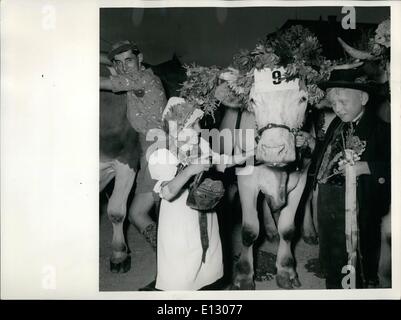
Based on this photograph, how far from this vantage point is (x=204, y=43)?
2.72 m

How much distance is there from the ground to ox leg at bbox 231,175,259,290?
58 millimetres

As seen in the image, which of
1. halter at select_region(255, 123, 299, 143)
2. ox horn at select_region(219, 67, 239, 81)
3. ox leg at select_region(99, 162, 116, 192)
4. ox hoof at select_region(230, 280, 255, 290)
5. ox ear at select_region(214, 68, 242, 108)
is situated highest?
ox horn at select_region(219, 67, 239, 81)

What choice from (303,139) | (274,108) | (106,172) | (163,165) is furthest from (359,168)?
(106,172)

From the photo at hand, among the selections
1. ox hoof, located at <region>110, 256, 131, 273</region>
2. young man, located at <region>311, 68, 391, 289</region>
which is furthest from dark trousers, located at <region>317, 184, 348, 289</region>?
ox hoof, located at <region>110, 256, 131, 273</region>

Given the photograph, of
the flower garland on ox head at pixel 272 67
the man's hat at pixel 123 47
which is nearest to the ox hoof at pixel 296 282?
the flower garland on ox head at pixel 272 67

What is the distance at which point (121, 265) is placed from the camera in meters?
2.73

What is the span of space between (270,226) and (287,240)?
12 centimetres

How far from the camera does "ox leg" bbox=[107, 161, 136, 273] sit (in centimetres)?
273

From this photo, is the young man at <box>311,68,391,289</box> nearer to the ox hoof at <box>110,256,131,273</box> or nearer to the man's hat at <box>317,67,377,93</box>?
the man's hat at <box>317,67,377,93</box>

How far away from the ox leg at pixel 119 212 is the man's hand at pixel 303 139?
94 cm

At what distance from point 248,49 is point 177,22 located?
427 millimetres

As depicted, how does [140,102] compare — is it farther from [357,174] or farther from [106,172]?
[357,174]

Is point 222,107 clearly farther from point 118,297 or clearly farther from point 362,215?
point 118,297

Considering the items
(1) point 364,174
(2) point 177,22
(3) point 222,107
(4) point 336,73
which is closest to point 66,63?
(2) point 177,22
